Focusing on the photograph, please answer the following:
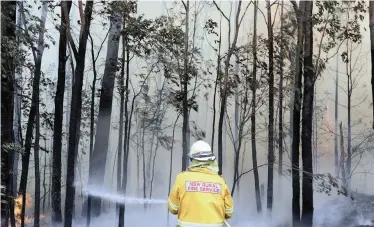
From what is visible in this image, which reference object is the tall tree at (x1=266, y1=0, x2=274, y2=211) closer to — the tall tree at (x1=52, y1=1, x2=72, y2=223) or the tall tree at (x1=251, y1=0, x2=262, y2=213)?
the tall tree at (x1=251, y1=0, x2=262, y2=213)

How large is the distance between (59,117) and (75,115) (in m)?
0.17

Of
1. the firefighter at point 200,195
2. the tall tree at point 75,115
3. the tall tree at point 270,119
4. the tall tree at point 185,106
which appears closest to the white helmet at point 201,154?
the firefighter at point 200,195

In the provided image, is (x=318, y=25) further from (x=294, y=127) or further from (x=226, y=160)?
(x=226, y=160)

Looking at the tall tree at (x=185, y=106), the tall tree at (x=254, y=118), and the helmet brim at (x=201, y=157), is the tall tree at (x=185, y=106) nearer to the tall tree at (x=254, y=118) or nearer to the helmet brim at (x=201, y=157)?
the tall tree at (x=254, y=118)

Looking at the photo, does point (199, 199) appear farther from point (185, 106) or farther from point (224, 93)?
point (224, 93)

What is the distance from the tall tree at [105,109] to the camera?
504 centimetres

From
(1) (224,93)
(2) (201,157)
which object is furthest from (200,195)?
(1) (224,93)

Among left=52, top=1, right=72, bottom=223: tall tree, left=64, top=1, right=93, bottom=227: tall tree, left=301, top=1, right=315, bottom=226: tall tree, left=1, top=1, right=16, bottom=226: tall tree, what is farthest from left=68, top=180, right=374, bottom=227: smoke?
left=1, top=1, right=16, bottom=226: tall tree

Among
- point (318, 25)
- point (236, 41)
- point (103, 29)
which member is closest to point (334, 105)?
point (318, 25)

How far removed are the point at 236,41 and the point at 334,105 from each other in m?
1.38

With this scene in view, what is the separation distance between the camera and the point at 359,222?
210 inches

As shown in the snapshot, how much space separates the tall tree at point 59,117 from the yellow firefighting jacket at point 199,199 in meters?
2.35

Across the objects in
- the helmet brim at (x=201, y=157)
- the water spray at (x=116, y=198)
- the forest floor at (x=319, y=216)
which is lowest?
the forest floor at (x=319, y=216)

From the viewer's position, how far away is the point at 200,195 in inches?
113
